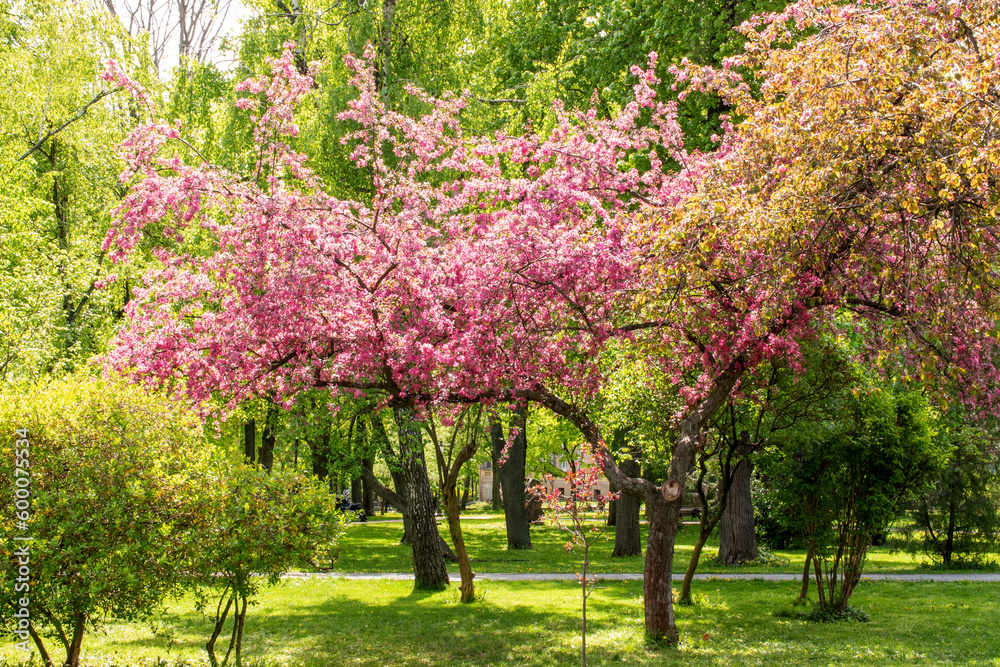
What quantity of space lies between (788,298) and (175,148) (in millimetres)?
16040

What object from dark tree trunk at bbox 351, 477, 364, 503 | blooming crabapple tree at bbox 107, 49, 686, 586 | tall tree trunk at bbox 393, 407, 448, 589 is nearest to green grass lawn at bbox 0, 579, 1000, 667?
tall tree trunk at bbox 393, 407, 448, 589

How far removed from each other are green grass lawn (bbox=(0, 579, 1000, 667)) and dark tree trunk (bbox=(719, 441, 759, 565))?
4.65 m

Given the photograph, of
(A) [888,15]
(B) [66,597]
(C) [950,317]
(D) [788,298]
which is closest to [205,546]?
(B) [66,597]

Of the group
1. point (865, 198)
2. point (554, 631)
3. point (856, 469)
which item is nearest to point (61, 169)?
point (554, 631)

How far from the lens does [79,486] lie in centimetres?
671

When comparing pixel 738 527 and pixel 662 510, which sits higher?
pixel 662 510

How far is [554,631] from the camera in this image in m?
11.0

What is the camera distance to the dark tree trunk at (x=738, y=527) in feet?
65.9

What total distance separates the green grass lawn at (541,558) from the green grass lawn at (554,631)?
4.14 meters

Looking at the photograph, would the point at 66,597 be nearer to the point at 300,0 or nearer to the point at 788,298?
the point at 788,298

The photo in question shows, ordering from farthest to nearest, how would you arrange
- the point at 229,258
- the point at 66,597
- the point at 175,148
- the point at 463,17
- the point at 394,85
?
the point at 175,148, the point at 463,17, the point at 394,85, the point at 229,258, the point at 66,597

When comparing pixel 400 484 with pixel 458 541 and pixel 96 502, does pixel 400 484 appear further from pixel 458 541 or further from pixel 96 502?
pixel 96 502

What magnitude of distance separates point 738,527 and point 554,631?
35.1ft

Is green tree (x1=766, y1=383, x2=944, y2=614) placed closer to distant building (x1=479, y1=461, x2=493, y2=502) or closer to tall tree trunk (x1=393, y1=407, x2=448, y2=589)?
tall tree trunk (x1=393, y1=407, x2=448, y2=589)
